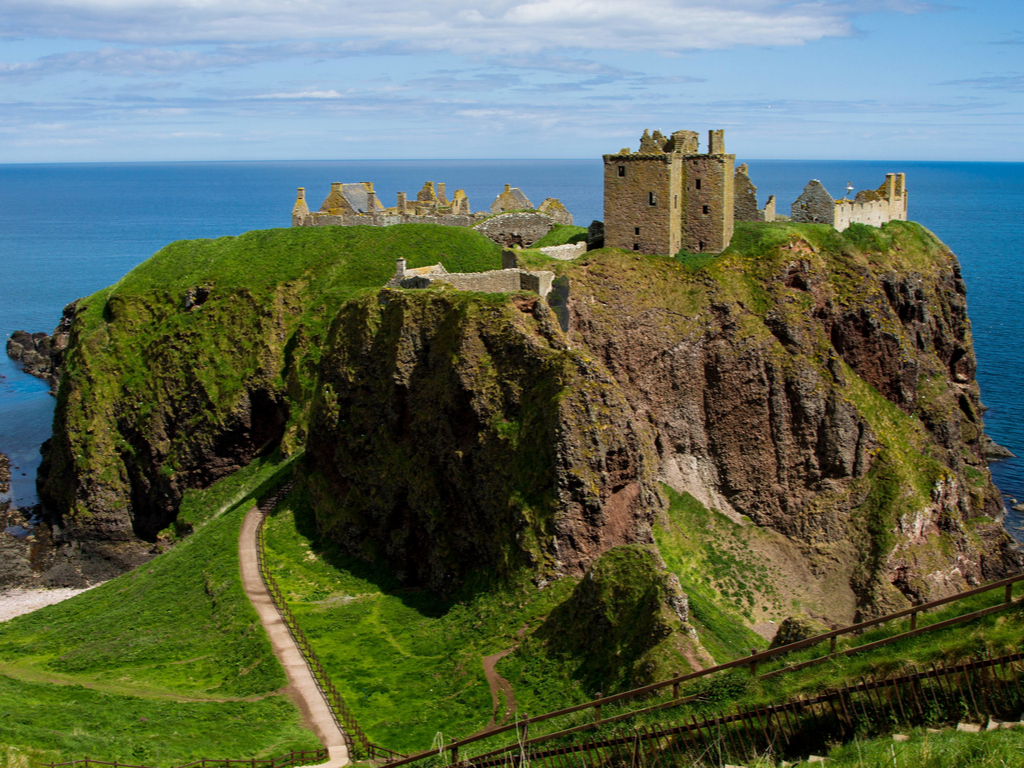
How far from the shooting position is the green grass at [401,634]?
4188cm

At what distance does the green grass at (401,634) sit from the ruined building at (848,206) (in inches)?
1361

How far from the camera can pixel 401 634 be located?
50.8 m

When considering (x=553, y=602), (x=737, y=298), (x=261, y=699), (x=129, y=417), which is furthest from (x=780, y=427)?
(x=129, y=417)

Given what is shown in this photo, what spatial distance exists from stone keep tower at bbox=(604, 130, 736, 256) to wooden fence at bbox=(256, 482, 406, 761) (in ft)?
95.2

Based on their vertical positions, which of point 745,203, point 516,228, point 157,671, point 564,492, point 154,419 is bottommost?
point 157,671

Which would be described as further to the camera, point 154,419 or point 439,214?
point 439,214

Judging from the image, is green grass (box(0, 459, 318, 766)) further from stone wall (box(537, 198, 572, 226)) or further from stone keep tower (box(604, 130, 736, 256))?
stone wall (box(537, 198, 572, 226))

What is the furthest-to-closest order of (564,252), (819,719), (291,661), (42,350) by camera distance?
1. (42,350)
2. (564,252)
3. (291,661)
4. (819,719)

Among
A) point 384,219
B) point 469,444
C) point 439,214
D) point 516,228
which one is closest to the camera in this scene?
point 469,444

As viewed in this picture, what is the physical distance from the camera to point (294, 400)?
7688 centimetres

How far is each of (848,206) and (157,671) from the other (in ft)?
171

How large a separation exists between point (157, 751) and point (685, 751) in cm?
2108

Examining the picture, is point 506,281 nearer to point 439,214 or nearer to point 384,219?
point 384,219

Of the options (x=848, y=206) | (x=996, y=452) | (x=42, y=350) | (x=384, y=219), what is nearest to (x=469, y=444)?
(x=848, y=206)
